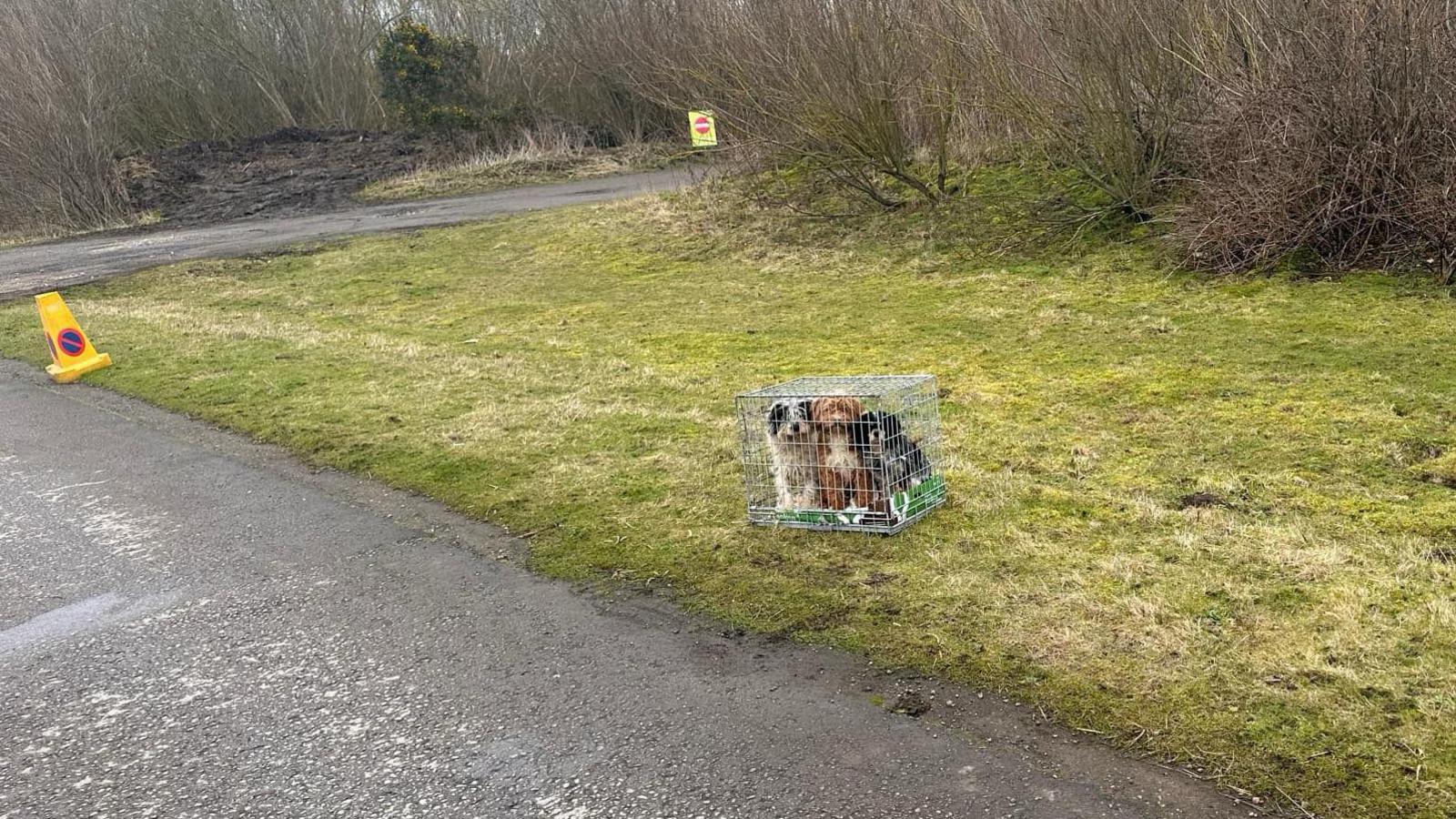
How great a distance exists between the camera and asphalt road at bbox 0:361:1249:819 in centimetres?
358

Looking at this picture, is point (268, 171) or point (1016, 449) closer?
point (1016, 449)

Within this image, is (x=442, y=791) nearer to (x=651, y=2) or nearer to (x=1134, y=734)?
(x=1134, y=734)

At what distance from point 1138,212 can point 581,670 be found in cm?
948

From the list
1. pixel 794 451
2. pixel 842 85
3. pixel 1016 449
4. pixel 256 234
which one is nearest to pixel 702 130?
pixel 842 85

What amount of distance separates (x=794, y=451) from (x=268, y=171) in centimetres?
2960

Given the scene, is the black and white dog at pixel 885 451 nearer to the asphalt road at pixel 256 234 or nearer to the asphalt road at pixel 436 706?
the asphalt road at pixel 436 706

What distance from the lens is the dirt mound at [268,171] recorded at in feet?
92.0

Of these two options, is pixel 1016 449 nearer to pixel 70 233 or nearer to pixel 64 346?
pixel 64 346

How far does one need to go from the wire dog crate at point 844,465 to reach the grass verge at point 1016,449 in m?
0.15

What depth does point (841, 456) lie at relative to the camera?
5.48 m

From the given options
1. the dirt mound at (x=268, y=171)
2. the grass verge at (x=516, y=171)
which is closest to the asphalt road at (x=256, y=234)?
the grass verge at (x=516, y=171)

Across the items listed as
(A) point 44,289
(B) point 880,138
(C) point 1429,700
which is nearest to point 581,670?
(C) point 1429,700

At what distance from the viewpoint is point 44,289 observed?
18.0 meters

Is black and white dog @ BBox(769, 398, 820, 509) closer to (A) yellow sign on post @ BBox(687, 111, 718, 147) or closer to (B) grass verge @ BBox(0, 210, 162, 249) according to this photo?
(A) yellow sign on post @ BBox(687, 111, 718, 147)
